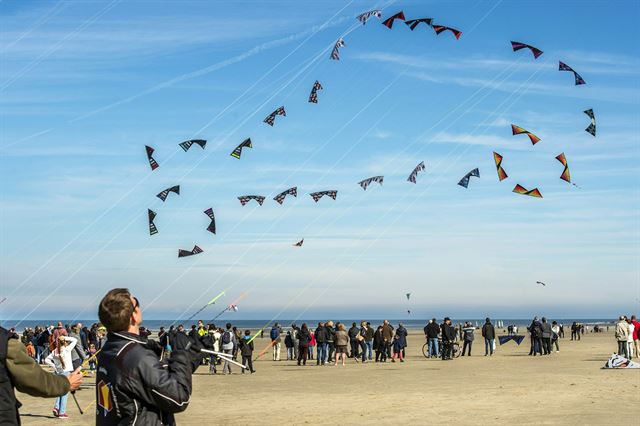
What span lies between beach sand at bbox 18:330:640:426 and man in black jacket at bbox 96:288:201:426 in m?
9.63

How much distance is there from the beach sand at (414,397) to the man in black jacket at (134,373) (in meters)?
9.63

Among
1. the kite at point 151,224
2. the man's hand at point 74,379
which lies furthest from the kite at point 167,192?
the man's hand at point 74,379

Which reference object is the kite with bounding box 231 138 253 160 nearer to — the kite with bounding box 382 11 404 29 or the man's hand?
the kite with bounding box 382 11 404 29

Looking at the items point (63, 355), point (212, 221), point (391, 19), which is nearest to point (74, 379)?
point (63, 355)

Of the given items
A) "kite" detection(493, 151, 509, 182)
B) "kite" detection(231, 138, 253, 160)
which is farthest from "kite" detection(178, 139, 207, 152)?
"kite" detection(493, 151, 509, 182)

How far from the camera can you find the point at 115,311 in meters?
4.96

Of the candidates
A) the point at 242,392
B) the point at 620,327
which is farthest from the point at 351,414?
the point at 620,327

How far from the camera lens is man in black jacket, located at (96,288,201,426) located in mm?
4785

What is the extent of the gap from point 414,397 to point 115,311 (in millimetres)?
13997

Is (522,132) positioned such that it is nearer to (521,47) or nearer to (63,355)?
(521,47)

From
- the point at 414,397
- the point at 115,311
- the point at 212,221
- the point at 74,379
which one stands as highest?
the point at 212,221

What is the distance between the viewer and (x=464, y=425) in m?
13.5

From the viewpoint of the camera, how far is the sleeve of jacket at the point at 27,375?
215 inches

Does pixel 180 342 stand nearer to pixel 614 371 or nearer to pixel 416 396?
pixel 416 396
